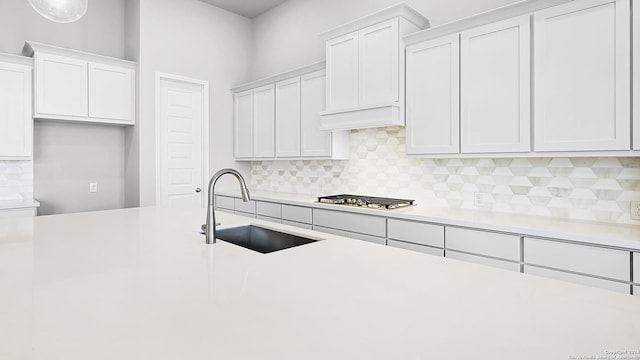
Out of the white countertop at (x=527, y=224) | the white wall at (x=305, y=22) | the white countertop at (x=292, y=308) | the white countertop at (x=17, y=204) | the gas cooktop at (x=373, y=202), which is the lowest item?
the white countertop at (x=292, y=308)

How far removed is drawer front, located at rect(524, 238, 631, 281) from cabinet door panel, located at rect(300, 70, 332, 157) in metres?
2.18

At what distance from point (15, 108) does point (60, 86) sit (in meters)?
0.45

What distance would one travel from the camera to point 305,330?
79 cm

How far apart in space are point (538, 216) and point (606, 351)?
2.15m

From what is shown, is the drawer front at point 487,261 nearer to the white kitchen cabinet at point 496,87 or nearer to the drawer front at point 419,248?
the drawer front at point 419,248

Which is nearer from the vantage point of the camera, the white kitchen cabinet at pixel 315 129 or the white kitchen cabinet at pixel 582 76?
the white kitchen cabinet at pixel 582 76

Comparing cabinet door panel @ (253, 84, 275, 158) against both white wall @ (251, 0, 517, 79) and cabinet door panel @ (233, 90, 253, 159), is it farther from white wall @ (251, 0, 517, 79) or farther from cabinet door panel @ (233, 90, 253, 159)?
white wall @ (251, 0, 517, 79)

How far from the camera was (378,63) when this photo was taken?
3107 millimetres

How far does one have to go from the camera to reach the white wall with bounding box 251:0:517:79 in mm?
3213

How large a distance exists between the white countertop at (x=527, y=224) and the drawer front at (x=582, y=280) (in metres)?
0.19

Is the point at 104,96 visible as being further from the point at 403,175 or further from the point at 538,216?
the point at 538,216

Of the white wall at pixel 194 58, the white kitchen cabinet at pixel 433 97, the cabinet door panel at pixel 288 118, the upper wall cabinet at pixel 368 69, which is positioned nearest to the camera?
the white kitchen cabinet at pixel 433 97

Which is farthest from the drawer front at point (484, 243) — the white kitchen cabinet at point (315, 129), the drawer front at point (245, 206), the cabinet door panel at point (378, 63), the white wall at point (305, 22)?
the drawer front at point (245, 206)

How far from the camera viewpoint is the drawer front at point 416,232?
8.24ft
